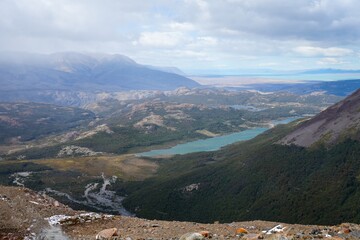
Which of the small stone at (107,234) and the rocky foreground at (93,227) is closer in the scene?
the small stone at (107,234)

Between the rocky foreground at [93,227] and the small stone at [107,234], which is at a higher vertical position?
the small stone at [107,234]

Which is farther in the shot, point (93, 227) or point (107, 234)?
→ point (93, 227)

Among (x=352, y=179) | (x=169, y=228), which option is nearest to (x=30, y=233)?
(x=169, y=228)

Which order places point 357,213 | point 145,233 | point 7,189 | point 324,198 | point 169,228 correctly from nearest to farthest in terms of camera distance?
point 145,233
point 169,228
point 7,189
point 357,213
point 324,198

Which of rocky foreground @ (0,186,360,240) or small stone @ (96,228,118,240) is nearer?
small stone @ (96,228,118,240)

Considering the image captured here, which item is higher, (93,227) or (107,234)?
(107,234)

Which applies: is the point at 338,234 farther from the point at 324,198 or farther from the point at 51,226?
the point at 324,198

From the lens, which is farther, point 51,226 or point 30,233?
point 51,226

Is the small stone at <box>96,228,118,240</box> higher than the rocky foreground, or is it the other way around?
the small stone at <box>96,228,118,240</box>
